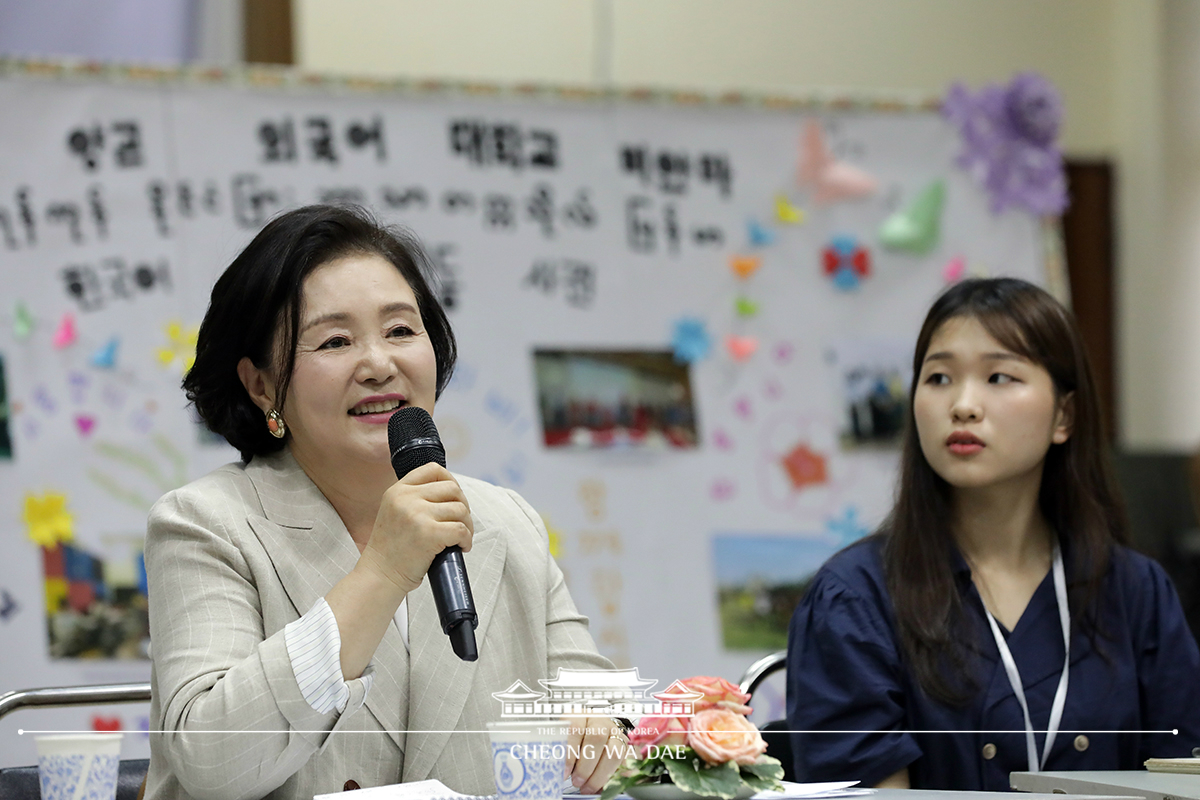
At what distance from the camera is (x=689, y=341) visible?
3.47 metres

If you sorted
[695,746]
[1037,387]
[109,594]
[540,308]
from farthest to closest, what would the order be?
[540,308], [109,594], [1037,387], [695,746]

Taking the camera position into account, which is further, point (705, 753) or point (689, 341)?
point (689, 341)

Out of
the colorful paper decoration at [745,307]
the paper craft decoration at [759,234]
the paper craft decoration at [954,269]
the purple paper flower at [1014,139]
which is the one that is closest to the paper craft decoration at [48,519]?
the colorful paper decoration at [745,307]

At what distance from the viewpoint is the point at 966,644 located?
78.4 inches

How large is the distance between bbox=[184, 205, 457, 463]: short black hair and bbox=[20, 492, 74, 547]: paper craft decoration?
4.65 feet

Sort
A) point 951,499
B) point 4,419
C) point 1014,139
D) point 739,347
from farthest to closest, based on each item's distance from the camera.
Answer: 1. point 1014,139
2. point 739,347
3. point 4,419
4. point 951,499

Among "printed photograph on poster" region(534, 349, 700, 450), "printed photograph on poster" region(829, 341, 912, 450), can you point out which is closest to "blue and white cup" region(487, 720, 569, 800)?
"printed photograph on poster" region(534, 349, 700, 450)

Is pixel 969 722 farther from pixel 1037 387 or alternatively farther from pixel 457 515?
pixel 457 515

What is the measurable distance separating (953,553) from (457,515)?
39.6 inches

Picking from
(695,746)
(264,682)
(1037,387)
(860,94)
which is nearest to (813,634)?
(1037,387)

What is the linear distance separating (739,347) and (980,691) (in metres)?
1.66

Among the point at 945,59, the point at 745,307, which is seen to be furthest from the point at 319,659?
the point at 945,59

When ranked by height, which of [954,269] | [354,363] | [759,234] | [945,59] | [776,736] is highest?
[945,59]

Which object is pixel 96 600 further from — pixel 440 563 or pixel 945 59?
pixel 945 59
